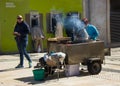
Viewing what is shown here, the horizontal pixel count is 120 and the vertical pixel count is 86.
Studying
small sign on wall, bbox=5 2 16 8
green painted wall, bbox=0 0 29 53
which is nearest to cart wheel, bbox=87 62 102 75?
green painted wall, bbox=0 0 29 53

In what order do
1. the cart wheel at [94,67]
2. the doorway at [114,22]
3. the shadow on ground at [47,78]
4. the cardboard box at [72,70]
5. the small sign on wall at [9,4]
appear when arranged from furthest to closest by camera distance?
1. the doorway at [114,22]
2. the small sign on wall at [9,4]
3. the cart wheel at [94,67]
4. the cardboard box at [72,70]
5. the shadow on ground at [47,78]

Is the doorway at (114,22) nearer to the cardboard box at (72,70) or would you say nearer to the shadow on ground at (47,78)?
the shadow on ground at (47,78)

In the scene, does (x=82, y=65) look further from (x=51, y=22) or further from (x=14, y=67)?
(x=51, y=22)

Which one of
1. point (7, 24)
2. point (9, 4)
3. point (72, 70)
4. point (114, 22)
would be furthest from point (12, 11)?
point (72, 70)

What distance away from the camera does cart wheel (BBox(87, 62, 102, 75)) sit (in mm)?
12039

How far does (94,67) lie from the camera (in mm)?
12117

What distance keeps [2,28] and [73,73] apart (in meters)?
8.83

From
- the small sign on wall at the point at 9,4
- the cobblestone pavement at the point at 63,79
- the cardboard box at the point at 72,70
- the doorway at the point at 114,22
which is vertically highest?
the small sign on wall at the point at 9,4

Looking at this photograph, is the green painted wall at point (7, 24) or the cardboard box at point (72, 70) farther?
the green painted wall at point (7, 24)

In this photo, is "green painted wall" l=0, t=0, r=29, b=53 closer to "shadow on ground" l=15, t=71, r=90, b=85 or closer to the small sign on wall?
the small sign on wall

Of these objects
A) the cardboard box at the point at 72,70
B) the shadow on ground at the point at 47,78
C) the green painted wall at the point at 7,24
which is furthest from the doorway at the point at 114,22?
the cardboard box at the point at 72,70

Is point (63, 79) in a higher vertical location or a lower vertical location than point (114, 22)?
lower

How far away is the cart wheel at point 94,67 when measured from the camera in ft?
39.5

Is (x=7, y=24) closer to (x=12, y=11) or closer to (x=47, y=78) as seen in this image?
(x=12, y=11)
